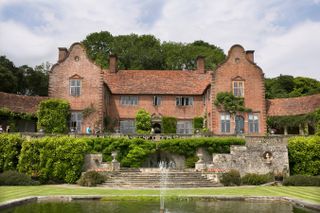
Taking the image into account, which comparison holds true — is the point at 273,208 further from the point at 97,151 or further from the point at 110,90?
the point at 110,90

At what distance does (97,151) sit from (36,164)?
4864 millimetres

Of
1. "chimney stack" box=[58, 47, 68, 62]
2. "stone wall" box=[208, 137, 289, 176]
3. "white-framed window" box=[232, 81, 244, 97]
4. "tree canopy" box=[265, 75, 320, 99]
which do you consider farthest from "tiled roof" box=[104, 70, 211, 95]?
"tree canopy" box=[265, 75, 320, 99]

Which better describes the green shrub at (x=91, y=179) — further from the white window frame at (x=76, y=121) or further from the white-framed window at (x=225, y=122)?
the white-framed window at (x=225, y=122)

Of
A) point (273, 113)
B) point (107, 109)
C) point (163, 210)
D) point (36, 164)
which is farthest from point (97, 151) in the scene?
point (273, 113)

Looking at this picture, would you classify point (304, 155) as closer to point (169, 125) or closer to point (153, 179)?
point (153, 179)

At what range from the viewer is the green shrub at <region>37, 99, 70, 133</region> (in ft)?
120

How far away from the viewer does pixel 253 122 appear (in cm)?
3897

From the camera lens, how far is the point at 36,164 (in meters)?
29.1

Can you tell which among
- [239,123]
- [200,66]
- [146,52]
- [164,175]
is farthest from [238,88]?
[146,52]

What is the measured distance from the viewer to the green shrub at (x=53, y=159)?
28922mm

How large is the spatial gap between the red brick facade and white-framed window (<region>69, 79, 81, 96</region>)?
0.98 feet

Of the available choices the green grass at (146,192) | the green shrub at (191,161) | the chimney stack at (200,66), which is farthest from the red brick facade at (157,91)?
the green grass at (146,192)

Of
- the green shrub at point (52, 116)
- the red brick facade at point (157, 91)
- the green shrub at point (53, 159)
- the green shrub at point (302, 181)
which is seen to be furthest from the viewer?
the red brick facade at point (157, 91)

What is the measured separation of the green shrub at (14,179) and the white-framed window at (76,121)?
37.2ft
